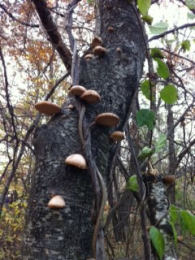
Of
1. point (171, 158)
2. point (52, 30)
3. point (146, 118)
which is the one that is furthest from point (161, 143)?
point (171, 158)

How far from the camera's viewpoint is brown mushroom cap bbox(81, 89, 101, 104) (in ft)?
2.57

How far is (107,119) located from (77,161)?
7.0 inches

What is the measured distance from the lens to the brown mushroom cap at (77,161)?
654mm

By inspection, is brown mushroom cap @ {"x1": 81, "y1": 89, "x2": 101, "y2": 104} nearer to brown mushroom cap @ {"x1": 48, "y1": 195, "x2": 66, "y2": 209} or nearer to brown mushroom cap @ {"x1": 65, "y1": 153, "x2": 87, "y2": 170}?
brown mushroom cap @ {"x1": 65, "y1": 153, "x2": 87, "y2": 170}

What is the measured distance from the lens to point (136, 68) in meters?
0.97

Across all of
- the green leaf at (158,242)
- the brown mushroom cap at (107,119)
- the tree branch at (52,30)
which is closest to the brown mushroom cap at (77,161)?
the brown mushroom cap at (107,119)

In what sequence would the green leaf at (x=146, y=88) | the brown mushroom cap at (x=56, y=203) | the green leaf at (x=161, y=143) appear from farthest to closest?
the green leaf at (x=146, y=88)
the green leaf at (x=161, y=143)
the brown mushroom cap at (x=56, y=203)

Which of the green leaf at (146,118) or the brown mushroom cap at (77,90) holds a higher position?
the brown mushroom cap at (77,90)

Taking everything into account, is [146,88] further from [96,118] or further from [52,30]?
[52,30]

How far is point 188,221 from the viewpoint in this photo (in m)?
0.81

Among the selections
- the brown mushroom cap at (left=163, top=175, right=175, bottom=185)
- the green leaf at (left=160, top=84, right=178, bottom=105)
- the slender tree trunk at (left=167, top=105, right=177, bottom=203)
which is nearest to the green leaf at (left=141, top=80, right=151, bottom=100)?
the green leaf at (left=160, top=84, right=178, bottom=105)

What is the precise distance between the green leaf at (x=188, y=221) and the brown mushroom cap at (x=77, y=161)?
0.37 metres

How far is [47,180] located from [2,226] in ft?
18.2

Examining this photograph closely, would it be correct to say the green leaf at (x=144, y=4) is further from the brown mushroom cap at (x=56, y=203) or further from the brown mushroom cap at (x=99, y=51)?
the brown mushroom cap at (x=56, y=203)
